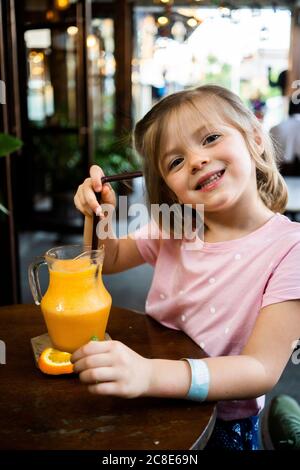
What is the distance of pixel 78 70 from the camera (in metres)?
4.94

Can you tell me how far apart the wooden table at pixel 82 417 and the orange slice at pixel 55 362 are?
0.05ft

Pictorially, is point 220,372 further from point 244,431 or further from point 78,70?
point 78,70

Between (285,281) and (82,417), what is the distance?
1.63 feet

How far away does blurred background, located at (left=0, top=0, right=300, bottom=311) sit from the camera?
367 centimetres

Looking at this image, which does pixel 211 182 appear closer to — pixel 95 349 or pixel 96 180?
pixel 96 180

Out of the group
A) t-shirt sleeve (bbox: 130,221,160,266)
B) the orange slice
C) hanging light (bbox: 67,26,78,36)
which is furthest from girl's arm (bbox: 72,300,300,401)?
hanging light (bbox: 67,26,78,36)

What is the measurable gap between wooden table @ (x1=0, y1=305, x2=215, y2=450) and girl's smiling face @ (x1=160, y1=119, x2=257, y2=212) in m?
0.37

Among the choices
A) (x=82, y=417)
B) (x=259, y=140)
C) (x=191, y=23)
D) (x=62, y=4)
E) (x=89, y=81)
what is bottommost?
(x=82, y=417)

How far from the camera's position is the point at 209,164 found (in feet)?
3.74

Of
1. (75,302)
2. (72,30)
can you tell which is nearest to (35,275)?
(75,302)

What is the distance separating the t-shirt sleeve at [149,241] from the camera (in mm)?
1471

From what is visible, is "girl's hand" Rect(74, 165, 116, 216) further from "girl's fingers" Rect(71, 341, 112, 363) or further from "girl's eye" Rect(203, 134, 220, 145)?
"girl's fingers" Rect(71, 341, 112, 363)
